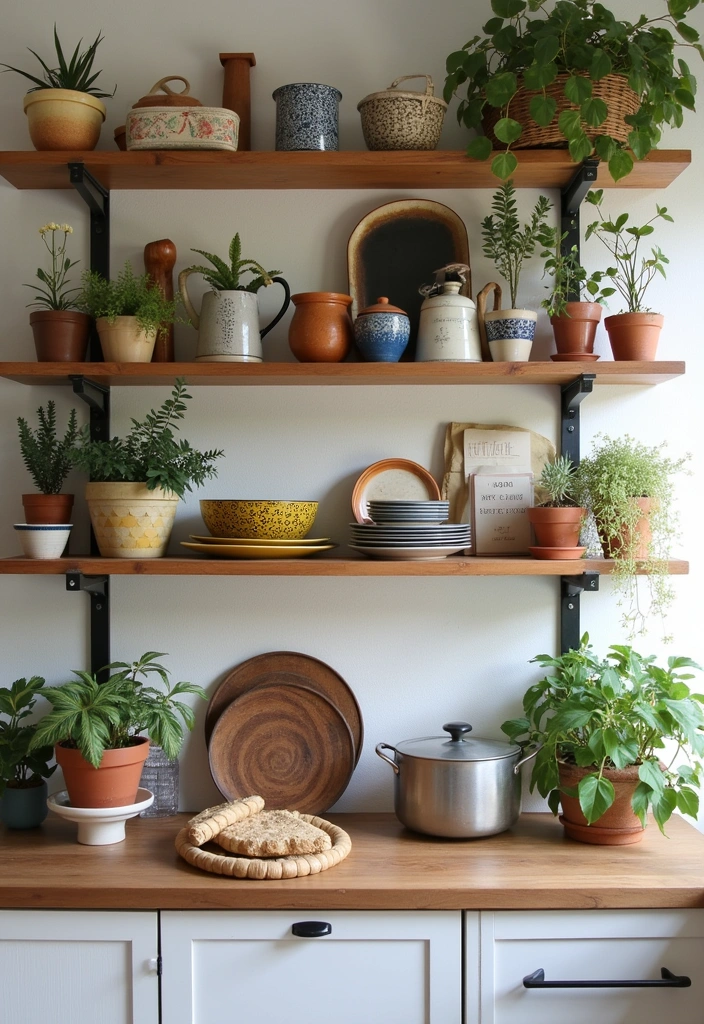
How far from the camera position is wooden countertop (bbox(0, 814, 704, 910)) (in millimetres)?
1619

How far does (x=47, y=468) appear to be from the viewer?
78.2 inches

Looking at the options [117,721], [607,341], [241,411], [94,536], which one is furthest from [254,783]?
[607,341]

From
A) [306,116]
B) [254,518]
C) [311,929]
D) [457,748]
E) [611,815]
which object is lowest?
[311,929]

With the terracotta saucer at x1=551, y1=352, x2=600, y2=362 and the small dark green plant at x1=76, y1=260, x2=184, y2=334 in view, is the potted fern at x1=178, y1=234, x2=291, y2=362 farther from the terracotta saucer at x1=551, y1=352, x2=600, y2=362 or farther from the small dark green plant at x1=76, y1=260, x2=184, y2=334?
the terracotta saucer at x1=551, y1=352, x2=600, y2=362

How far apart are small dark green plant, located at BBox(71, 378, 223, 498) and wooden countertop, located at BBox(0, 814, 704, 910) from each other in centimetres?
75

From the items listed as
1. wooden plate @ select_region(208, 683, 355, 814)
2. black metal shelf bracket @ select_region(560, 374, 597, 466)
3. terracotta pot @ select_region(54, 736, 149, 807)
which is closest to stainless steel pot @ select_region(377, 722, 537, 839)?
wooden plate @ select_region(208, 683, 355, 814)

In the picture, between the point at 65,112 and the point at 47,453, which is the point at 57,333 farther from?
the point at 65,112

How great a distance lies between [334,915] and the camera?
5.37 feet

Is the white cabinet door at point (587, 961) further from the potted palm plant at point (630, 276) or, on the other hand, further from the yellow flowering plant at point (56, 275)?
the yellow flowering plant at point (56, 275)

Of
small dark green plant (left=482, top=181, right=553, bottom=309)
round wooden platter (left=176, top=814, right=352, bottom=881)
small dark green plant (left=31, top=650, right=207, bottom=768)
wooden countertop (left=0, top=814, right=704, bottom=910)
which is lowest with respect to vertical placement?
wooden countertop (left=0, top=814, right=704, bottom=910)

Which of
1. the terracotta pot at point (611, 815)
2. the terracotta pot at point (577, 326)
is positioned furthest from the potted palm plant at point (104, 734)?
the terracotta pot at point (577, 326)

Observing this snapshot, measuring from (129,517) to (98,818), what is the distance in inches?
23.9

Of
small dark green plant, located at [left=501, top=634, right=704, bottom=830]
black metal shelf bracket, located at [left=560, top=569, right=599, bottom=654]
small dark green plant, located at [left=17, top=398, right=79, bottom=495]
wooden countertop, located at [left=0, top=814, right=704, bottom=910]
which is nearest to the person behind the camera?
wooden countertop, located at [left=0, top=814, right=704, bottom=910]

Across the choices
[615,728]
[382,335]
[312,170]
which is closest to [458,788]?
[615,728]
